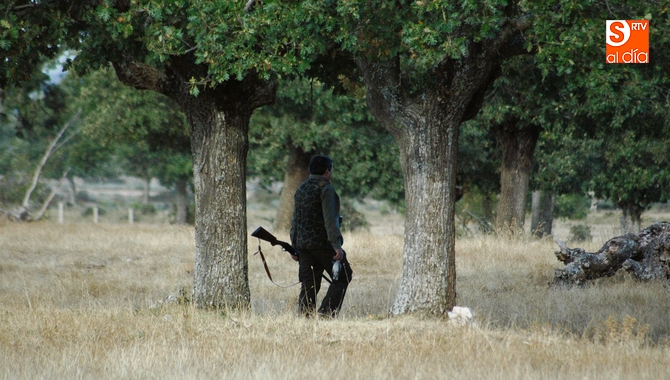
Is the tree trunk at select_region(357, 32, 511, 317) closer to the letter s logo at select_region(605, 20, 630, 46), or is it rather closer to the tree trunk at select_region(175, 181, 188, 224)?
the letter s logo at select_region(605, 20, 630, 46)

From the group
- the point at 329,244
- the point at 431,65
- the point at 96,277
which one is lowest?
the point at 96,277

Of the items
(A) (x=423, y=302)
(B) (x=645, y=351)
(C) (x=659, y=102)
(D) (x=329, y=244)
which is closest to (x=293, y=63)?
(D) (x=329, y=244)

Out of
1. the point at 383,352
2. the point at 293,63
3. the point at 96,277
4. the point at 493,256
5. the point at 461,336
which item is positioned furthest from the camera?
the point at 493,256

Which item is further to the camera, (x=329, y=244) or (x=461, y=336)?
(x=329, y=244)

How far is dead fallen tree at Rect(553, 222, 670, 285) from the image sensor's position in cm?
1262

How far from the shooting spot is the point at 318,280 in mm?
9039

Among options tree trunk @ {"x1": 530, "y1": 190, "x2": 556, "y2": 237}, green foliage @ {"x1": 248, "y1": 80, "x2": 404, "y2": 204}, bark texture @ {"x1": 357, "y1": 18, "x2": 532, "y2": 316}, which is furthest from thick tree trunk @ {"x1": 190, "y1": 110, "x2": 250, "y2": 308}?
tree trunk @ {"x1": 530, "y1": 190, "x2": 556, "y2": 237}

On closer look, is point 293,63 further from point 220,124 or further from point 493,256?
point 493,256

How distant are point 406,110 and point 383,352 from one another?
3.07m

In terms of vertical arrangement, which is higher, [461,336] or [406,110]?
[406,110]

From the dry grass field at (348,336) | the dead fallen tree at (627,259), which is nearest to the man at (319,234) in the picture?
the dry grass field at (348,336)

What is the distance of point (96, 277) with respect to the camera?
48.6ft

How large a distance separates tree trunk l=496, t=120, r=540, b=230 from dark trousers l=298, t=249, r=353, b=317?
464 inches

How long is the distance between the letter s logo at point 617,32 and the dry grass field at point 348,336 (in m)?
3.19
